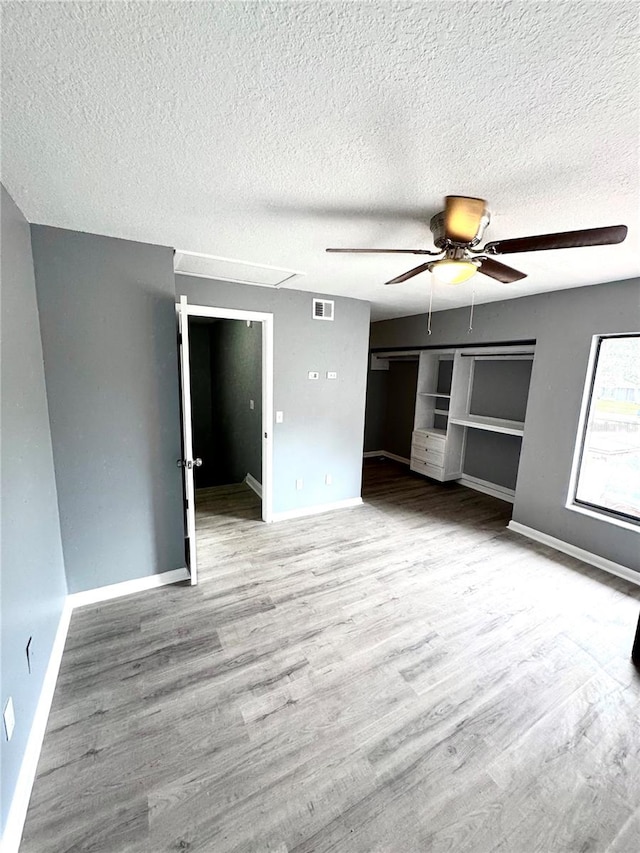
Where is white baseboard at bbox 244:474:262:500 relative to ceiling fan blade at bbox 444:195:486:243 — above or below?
below

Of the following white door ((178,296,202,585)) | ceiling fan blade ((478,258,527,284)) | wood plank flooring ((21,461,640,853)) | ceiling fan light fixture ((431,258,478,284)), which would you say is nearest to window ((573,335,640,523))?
wood plank flooring ((21,461,640,853))

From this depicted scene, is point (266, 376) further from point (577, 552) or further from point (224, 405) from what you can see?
point (577, 552)

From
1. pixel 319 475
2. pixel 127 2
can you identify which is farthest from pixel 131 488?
pixel 127 2

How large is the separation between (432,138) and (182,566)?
307 cm

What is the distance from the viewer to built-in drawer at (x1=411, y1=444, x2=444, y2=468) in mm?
5131

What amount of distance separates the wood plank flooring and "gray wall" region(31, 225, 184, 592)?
0.44 meters

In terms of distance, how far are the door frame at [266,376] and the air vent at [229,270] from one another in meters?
0.28

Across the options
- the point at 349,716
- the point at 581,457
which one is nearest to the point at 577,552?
the point at 581,457

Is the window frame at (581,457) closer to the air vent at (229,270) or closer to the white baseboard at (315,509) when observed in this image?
the white baseboard at (315,509)

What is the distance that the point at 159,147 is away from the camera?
1.30m

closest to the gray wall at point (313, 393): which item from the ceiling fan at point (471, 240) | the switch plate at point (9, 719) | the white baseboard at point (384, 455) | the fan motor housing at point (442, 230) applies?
the ceiling fan at point (471, 240)

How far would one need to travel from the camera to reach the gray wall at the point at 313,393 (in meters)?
3.50

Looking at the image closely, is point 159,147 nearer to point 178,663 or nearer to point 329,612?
point 178,663

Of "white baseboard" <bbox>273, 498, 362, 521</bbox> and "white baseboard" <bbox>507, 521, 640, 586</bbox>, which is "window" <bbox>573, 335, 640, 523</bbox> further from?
"white baseboard" <bbox>273, 498, 362, 521</bbox>
